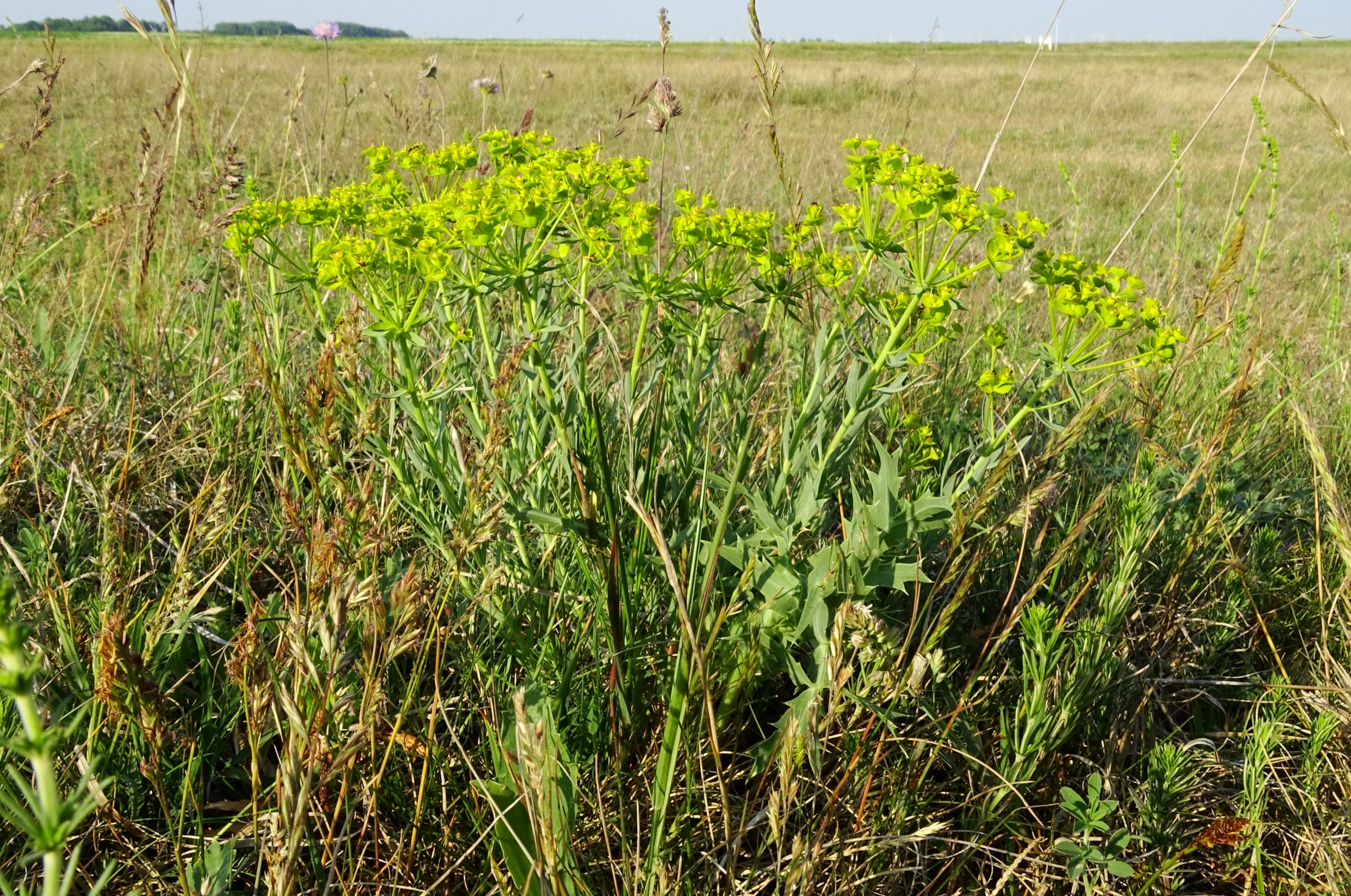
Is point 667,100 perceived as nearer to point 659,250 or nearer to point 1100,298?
point 659,250

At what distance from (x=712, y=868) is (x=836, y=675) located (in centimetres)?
51

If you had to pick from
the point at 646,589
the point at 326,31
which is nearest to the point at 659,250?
the point at 646,589

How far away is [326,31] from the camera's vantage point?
3.86 metres

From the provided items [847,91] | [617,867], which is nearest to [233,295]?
[617,867]

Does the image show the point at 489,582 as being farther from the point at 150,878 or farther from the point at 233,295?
the point at 233,295

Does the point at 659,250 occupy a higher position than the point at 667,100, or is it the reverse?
the point at 667,100

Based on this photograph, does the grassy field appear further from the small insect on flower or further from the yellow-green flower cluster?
the small insect on flower

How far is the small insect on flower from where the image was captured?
374cm

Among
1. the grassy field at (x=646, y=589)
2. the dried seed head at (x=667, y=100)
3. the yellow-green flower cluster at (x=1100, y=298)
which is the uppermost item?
the dried seed head at (x=667, y=100)

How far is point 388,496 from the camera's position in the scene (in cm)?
195

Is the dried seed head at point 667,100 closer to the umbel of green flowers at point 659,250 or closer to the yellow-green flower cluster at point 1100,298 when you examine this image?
the umbel of green flowers at point 659,250

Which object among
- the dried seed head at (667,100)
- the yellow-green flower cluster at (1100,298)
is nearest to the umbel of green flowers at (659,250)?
the yellow-green flower cluster at (1100,298)

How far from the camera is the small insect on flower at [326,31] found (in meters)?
3.74

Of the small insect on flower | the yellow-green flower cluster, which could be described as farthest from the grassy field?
the small insect on flower
